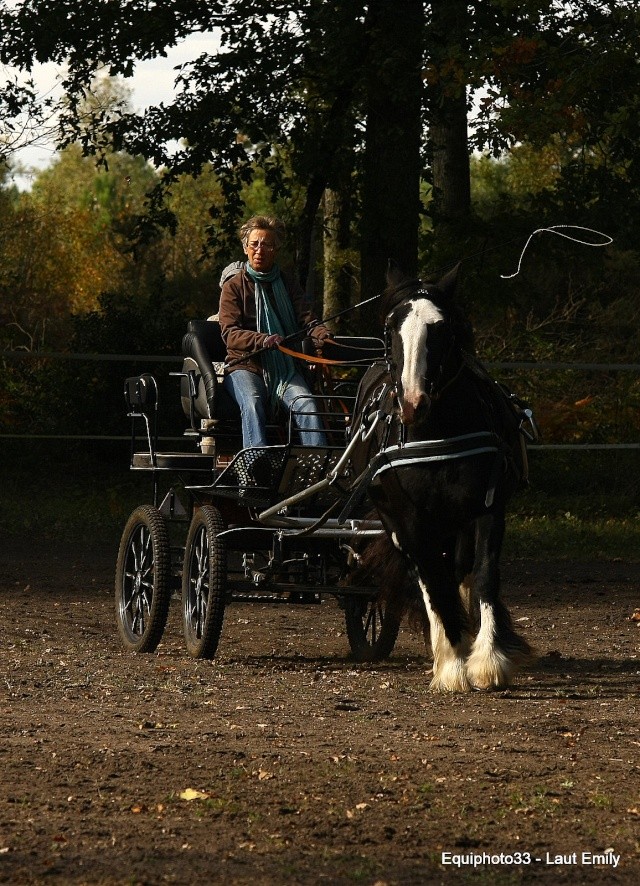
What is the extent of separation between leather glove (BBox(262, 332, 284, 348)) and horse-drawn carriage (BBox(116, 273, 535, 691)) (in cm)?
33

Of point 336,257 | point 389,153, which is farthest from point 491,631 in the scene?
point 336,257

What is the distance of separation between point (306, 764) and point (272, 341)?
295 cm

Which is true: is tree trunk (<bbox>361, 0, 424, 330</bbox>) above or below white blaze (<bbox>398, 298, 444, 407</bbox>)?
above

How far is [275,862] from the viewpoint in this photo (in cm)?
396

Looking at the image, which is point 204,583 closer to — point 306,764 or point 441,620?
point 441,620

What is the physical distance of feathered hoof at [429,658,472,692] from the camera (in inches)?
261

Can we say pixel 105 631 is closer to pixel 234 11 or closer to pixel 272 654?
pixel 272 654

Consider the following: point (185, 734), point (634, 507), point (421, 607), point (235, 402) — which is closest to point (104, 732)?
point (185, 734)

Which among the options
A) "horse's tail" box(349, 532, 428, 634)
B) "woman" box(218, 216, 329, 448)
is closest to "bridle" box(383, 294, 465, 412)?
"horse's tail" box(349, 532, 428, 634)

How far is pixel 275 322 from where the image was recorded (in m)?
8.09

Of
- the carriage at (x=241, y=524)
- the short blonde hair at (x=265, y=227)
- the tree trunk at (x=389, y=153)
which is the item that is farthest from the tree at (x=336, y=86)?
the carriage at (x=241, y=524)

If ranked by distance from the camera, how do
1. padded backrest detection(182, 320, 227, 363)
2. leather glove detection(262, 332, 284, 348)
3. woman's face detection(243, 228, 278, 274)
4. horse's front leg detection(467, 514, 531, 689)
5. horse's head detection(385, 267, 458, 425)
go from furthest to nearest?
padded backrest detection(182, 320, 227, 363)
woman's face detection(243, 228, 278, 274)
leather glove detection(262, 332, 284, 348)
horse's front leg detection(467, 514, 531, 689)
horse's head detection(385, 267, 458, 425)

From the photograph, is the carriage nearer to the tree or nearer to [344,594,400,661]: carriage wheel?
[344,594,400,661]: carriage wheel

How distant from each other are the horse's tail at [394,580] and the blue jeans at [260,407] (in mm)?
744
